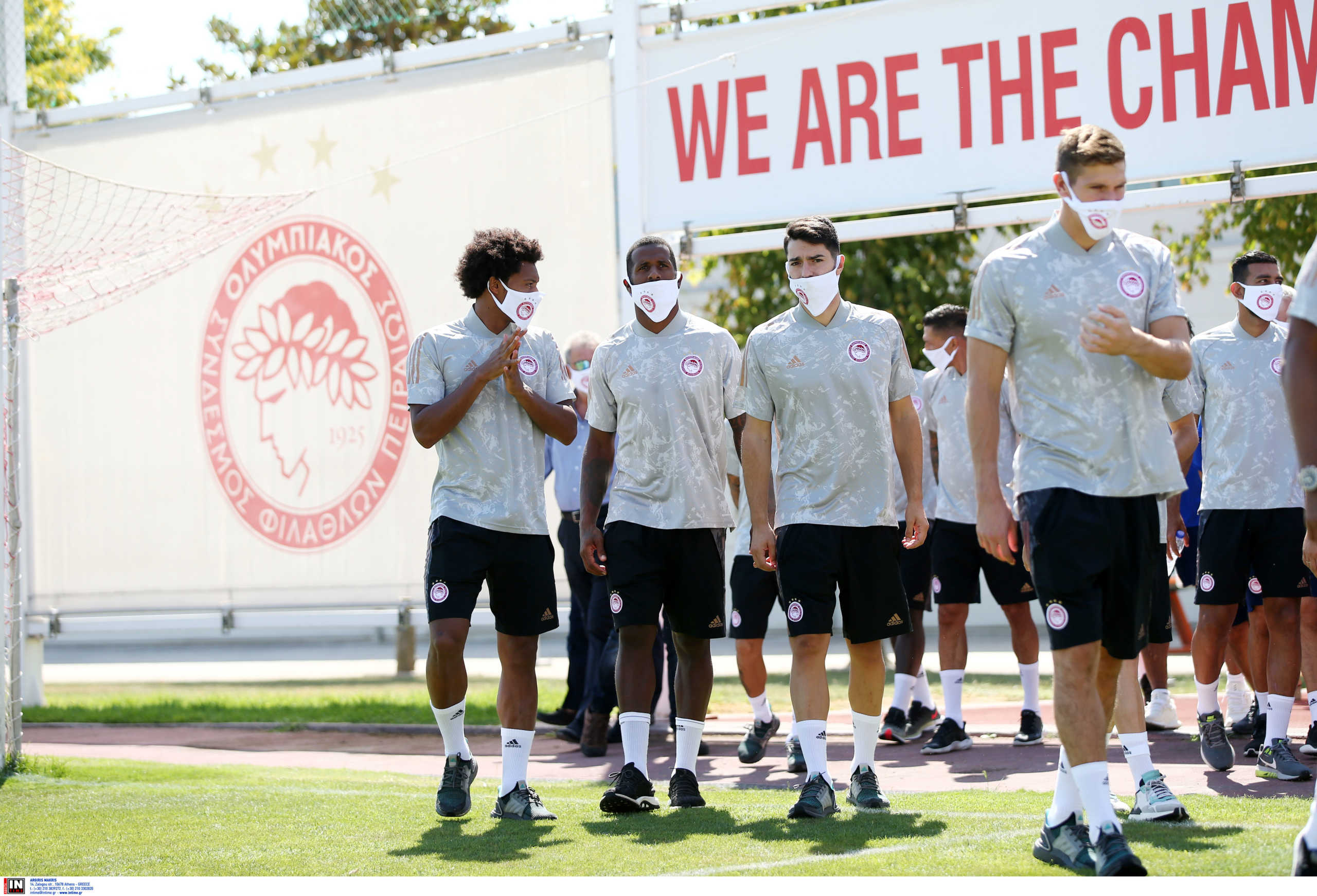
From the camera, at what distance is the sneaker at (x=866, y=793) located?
5617 mm

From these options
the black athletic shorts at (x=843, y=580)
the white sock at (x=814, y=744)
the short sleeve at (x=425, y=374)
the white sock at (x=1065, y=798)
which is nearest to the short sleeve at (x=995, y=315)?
the white sock at (x=1065, y=798)

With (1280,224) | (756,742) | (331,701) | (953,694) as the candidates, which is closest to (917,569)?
(953,694)

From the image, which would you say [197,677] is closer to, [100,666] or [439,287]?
[100,666]

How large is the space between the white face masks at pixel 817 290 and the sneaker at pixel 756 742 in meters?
3.03

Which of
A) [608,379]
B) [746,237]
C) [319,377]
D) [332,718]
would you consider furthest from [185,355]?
[608,379]

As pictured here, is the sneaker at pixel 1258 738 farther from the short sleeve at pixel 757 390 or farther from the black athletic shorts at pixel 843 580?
the short sleeve at pixel 757 390

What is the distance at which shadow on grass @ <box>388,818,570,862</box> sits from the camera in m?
4.95

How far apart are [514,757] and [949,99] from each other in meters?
5.00

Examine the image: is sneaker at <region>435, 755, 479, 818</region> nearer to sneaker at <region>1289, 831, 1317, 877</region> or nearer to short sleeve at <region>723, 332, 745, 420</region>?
short sleeve at <region>723, 332, 745, 420</region>

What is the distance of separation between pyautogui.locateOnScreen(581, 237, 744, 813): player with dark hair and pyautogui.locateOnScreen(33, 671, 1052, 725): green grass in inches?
152

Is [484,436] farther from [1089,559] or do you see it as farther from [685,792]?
[1089,559]

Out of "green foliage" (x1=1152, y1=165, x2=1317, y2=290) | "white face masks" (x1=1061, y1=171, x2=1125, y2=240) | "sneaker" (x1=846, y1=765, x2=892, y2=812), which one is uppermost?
"green foliage" (x1=1152, y1=165, x2=1317, y2=290)

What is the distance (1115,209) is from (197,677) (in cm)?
1557

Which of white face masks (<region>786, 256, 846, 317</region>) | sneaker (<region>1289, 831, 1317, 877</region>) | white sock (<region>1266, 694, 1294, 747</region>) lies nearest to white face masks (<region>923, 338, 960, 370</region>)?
white sock (<region>1266, 694, 1294, 747</region>)
